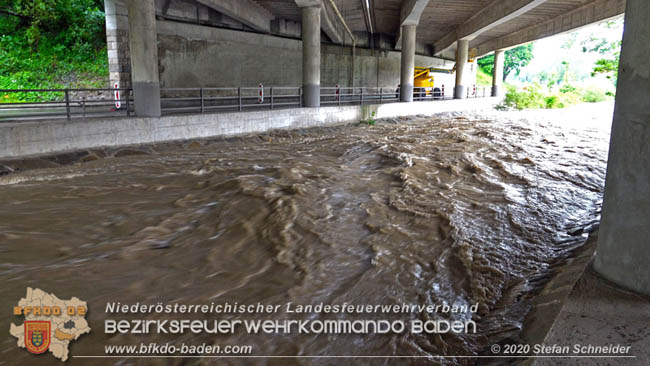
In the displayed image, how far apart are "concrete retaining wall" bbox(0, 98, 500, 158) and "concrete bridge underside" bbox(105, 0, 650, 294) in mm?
847

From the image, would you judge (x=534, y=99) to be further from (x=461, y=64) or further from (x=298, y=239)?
(x=298, y=239)

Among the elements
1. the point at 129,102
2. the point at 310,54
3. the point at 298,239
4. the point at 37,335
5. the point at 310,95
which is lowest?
the point at 37,335

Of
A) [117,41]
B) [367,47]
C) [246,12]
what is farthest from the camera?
[367,47]

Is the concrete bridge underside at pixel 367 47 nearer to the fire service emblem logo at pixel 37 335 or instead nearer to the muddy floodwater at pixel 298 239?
the muddy floodwater at pixel 298 239

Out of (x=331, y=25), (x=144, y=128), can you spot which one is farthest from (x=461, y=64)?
(x=144, y=128)

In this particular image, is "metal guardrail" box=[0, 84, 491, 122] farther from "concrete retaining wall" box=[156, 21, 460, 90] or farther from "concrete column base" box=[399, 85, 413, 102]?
"concrete column base" box=[399, 85, 413, 102]

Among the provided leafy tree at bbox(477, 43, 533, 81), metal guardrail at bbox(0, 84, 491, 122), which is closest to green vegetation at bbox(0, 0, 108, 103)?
metal guardrail at bbox(0, 84, 491, 122)

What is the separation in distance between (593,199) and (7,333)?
9.05 metres

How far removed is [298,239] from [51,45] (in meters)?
23.5

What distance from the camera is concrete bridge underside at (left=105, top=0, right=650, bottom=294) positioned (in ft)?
11.5

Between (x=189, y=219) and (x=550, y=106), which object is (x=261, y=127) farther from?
(x=550, y=106)

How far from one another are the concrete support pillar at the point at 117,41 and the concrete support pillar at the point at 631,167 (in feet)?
64.1

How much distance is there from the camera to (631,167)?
3.54 metres

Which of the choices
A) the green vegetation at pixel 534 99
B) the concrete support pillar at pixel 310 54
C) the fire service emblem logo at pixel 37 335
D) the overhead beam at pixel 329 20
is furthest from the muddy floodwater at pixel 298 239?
the green vegetation at pixel 534 99
